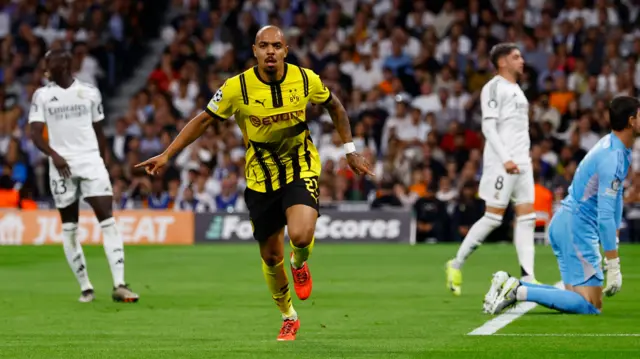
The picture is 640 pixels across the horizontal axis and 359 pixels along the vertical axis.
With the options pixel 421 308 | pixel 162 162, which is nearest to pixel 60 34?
pixel 421 308

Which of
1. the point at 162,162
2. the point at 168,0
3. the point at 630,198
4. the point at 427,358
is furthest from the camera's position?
the point at 168,0

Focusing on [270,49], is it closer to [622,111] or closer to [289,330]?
[289,330]

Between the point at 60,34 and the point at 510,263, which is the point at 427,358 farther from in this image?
the point at 60,34

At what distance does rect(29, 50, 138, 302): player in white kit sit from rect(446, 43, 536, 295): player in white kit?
3622mm

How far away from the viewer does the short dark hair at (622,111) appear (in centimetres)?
1055

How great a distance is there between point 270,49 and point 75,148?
450 centimetres

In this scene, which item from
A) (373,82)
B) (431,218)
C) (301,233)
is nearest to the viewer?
(301,233)

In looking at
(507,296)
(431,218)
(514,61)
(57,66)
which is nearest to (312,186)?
(507,296)

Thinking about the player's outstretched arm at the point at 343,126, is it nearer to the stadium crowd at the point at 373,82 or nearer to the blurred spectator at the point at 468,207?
the stadium crowd at the point at 373,82

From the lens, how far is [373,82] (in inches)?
1055

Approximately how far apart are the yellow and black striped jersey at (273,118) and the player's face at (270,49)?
0.15m

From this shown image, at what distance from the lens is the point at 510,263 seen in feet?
57.4

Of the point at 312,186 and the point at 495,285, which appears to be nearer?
the point at 312,186

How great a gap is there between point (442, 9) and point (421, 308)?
1665 centimetres
